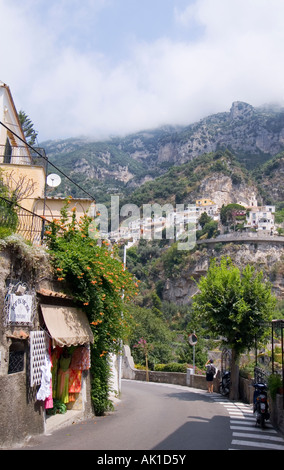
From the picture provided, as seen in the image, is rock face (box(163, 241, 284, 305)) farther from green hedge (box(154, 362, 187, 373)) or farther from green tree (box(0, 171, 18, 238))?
green tree (box(0, 171, 18, 238))

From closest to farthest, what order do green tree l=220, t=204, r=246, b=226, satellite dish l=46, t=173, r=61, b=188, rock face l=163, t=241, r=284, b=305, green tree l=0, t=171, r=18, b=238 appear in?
green tree l=0, t=171, r=18, b=238 < satellite dish l=46, t=173, r=61, b=188 < rock face l=163, t=241, r=284, b=305 < green tree l=220, t=204, r=246, b=226

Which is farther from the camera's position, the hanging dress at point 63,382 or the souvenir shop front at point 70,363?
the hanging dress at point 63,382

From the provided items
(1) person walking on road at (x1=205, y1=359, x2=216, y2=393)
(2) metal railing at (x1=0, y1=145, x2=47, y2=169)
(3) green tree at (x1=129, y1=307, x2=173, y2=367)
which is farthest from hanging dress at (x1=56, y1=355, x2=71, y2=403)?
(3) green tree at (x1=129, y1=307, x2=173, y2=367)

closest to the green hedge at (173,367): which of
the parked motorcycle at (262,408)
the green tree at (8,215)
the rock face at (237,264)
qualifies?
the parked motorcycle at (262,408)

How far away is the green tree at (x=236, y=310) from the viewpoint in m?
16.2

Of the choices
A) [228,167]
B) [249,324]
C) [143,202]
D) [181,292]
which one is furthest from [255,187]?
[249,324]

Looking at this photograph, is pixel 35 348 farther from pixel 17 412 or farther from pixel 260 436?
pixel 260 436

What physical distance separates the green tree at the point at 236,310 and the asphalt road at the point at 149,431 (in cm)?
304

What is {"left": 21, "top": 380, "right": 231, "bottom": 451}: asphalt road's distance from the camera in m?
7.82

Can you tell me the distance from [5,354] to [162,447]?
3.47 meters

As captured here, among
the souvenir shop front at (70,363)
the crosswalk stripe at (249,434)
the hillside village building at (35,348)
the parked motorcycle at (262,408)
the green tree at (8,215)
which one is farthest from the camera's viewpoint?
the parked motorcycle at (262,408)

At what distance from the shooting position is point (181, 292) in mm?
95938

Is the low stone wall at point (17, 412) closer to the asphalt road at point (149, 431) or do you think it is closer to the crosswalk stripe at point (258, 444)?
the asphalt road at point (149, 431)
